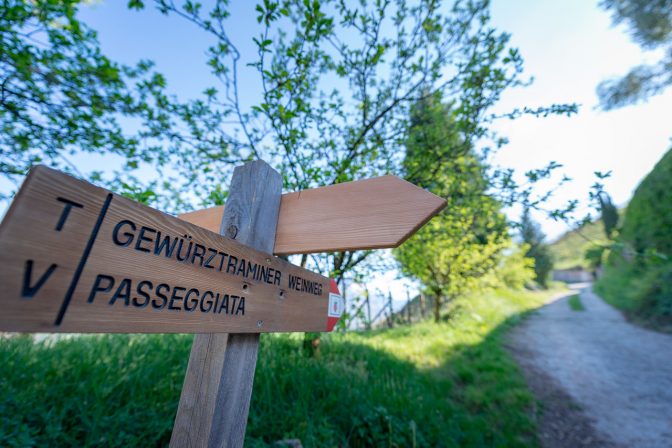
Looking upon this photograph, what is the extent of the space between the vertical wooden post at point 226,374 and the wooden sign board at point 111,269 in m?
0.17

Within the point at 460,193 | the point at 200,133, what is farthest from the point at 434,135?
the point at 200,133

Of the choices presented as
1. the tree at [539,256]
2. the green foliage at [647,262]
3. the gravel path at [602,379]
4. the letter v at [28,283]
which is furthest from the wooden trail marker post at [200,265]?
the tree at [539,256]

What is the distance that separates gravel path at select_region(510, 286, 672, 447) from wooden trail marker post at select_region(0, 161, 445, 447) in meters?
4.32

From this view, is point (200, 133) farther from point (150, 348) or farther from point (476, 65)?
point (476, 65)

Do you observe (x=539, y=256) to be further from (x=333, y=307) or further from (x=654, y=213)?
(x=333, y=307)

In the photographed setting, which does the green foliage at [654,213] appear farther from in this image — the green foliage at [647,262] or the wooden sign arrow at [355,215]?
the wooden sign arrow at [355,215]

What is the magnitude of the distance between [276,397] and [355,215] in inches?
92.7

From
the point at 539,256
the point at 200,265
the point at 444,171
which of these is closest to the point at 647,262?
the point at 444,171

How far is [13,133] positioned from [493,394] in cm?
A: 641

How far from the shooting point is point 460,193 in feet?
12.8

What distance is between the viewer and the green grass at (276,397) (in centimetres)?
197

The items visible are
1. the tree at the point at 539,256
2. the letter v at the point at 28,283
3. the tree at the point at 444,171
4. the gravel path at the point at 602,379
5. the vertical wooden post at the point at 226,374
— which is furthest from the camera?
the tree at the point at 539,256

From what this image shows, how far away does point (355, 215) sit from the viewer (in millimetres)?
1282

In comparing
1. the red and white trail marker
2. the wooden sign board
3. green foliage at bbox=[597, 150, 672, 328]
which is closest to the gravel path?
green foliage at bbox=[597, 150, 672, 328]
